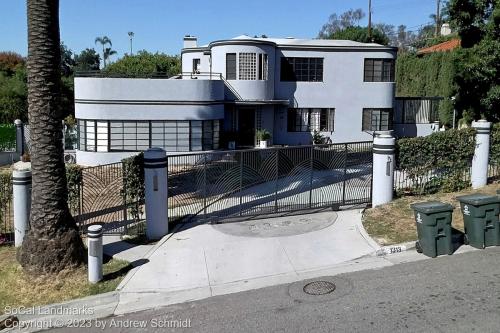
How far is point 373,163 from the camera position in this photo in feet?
41.7

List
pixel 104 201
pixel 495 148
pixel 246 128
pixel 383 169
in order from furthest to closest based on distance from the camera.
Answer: pixel 246 128
pixel 495 148
pixel 104 201
pixel 383 169

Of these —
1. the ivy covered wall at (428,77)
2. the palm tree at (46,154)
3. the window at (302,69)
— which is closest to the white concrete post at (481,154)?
the palm tree at (46,154)

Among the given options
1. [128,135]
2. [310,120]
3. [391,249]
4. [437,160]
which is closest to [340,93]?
[310,120]

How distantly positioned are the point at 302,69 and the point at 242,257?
18.9 metres

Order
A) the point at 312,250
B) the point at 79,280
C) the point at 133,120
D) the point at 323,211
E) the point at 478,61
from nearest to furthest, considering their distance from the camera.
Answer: the point at 79,280 < the point at 312,250 < the point at 323,211 < the point at 478,61 < the point at 133,120

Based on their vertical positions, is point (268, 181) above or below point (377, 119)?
below

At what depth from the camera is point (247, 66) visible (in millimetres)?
24750

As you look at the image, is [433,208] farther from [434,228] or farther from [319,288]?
[319,288]

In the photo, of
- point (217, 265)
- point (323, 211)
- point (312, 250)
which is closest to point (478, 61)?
point (323, 211)

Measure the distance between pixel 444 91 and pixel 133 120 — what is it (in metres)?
20.3

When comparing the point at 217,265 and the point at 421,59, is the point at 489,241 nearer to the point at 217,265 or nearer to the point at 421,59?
the point at 217,265

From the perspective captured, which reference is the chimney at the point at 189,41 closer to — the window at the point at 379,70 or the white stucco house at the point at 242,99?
the white stucco house at the point at 242,99

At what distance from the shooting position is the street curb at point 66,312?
7.15m

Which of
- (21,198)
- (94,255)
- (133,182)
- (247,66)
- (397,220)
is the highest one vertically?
(247,66)
